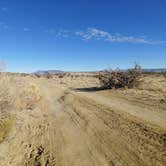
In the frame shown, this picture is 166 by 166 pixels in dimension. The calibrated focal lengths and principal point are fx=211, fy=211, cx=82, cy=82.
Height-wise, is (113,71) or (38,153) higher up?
(113,71)

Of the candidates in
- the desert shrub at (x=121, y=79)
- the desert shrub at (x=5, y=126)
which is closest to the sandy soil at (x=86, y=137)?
the desert shrub at (x=5, y=126)

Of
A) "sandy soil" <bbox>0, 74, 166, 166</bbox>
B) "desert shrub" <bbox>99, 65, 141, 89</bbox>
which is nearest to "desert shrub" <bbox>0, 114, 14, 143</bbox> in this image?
"sandy soil" <bbox>0, 74, 166, 166</bbox>

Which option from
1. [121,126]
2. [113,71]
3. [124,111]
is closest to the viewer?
[121,126]

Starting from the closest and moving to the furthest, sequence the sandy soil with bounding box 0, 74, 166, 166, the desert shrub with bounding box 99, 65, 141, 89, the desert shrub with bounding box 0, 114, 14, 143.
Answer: the sandy soil with bounding box 0, 74, 166, 166, the desert shrub with bounding box 0, 114, 14, 143, the desert shrub with bounding box 99, 65, 141, 89

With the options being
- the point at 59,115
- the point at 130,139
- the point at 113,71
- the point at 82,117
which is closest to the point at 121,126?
the point at 130,139

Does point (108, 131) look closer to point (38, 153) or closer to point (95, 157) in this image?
point (95, 157)

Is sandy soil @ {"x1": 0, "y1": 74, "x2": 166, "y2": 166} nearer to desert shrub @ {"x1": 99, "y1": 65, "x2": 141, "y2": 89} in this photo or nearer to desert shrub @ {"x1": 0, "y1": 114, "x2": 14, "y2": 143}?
desert shrub @ {"x1": 0, "y1": 114, "x2": 14, "y2": 143}

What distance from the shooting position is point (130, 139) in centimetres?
744

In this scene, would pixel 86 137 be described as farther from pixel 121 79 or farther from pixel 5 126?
pixel 121 79

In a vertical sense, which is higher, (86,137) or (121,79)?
(121,79)

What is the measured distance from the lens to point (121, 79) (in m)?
22.9

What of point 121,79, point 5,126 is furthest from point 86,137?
point 121,79

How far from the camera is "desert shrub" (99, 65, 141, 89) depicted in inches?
881

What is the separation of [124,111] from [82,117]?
2507 mm
